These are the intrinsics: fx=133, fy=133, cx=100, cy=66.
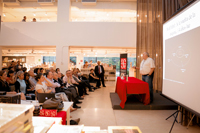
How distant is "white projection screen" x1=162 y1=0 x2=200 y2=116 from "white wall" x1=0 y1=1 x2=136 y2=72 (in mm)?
4999

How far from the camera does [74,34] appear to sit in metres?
7.51

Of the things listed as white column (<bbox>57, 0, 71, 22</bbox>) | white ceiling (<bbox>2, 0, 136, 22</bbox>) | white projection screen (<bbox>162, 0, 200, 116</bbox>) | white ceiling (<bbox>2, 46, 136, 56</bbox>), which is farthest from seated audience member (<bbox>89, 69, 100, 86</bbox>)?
white projection screen (<bbox>162, 0, 200, 116</bbox>)

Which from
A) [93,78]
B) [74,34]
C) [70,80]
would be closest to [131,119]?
[70,80]

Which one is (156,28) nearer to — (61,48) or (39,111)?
(61,48)

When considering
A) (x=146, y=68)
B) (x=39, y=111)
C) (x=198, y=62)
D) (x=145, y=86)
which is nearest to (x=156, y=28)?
(x=146, y=68)

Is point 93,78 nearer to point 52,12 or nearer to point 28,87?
point 28,87

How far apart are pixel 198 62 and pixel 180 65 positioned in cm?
41

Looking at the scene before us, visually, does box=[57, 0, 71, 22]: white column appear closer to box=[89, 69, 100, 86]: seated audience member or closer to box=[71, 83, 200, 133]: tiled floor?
box=[89, 69, 100, 86]: seated audience member

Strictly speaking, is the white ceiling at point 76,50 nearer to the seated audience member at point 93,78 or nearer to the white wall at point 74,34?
the white wall at point 74,34

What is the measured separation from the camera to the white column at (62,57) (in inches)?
295

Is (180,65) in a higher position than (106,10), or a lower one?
lower

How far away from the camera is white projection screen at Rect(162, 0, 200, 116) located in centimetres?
166

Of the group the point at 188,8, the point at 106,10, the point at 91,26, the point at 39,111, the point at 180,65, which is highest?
the point at 106,10

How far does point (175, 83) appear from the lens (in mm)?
2201
